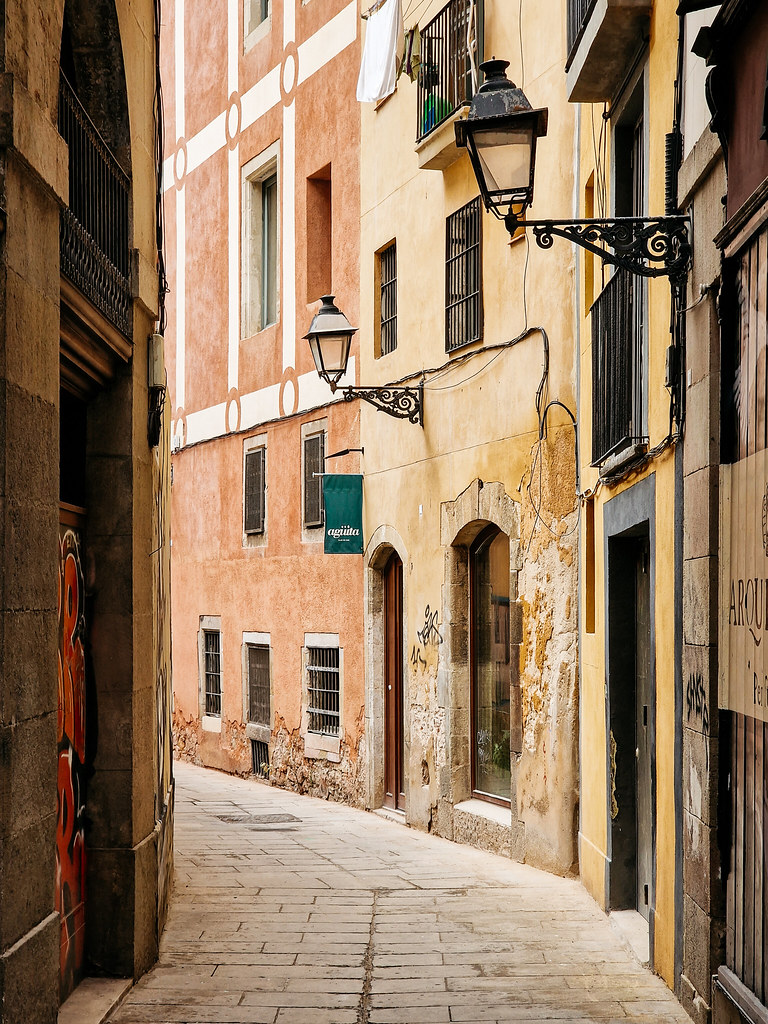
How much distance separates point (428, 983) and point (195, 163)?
15255 millimetres

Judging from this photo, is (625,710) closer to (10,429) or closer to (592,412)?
(592,412)

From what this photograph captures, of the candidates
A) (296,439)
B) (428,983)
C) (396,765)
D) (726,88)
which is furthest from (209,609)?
(726,88)

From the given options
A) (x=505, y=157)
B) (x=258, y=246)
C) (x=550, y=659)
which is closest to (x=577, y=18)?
(x=505, y=157)

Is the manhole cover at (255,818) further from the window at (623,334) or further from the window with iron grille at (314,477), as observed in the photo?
the window at (623,334)

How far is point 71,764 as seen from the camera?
271 inches

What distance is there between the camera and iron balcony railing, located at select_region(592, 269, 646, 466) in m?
7.82

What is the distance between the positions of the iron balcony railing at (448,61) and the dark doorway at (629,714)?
499 centimetres

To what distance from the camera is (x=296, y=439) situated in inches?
658

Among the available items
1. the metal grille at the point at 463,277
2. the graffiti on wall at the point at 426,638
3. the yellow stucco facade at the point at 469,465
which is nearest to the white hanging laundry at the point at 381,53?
the yellow stucco facade at the point at 469,465

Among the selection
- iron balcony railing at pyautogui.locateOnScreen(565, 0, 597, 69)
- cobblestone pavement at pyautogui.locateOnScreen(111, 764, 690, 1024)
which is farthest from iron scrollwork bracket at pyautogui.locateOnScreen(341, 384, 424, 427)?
iron balcony railing at pyautogui.locateOnScreen(565, 0, 597, 69)

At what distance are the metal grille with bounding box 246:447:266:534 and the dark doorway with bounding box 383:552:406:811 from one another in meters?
3.44

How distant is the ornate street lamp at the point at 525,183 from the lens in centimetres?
642

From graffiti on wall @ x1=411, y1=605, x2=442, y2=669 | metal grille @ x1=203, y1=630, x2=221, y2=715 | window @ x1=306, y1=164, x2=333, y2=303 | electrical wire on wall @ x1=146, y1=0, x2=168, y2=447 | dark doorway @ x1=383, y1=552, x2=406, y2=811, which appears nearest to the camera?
electrical wire on wall @ x1=146, y1=0, x2=168, y2=447

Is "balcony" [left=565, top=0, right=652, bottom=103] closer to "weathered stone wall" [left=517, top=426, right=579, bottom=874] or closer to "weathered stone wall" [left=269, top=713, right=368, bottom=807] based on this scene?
"weathered stone wall" [left=517, top=426, right=579, bottom=874]
